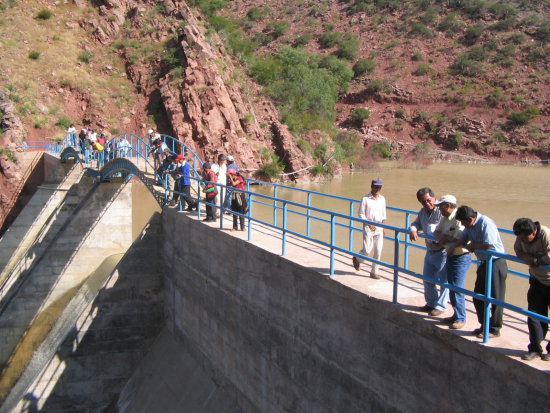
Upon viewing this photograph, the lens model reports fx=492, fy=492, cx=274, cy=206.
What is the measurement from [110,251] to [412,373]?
14.2 metres

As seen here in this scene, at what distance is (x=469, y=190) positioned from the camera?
31.3 meters

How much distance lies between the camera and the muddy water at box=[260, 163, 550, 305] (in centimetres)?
1917

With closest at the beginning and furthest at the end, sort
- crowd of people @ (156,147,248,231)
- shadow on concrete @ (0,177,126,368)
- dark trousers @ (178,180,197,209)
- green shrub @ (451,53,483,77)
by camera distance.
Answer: crowd of people @ (156,147,248,231)
dark trousers @ (178,180,197,209)
shadow on concrete @ (0,177,126,368)
green shrub @ (451,53,483,77)

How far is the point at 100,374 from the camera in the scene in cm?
1150

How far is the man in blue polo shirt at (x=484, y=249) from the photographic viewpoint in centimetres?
415

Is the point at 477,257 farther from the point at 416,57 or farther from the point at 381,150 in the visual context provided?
the point at 416,57

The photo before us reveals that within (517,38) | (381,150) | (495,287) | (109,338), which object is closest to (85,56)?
(381,150)

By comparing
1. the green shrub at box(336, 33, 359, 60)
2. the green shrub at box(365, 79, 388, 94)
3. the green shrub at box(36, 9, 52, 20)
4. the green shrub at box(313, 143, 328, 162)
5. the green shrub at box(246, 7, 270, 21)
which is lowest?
the green shrub at box(313, 143, 328, 162)

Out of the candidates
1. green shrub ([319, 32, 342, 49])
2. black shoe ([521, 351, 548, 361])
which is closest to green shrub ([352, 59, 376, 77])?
green shrub ([319, 32, 342, 49])

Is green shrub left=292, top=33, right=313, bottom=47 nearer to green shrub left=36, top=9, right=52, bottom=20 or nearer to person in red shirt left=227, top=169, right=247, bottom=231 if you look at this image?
green shrub left=36, top=9, right=52, bottom=20

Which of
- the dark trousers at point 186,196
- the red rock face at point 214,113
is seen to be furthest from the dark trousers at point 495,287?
the red rock face at point 214,113

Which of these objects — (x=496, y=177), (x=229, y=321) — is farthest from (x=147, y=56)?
(x=229, y=321)

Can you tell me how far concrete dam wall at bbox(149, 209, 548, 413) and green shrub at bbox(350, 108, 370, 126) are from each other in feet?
154

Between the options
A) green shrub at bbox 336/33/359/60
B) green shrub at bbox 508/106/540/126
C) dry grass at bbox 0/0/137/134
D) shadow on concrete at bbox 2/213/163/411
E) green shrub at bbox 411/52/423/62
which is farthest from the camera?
green shrub at bbox 336/33/359/60
